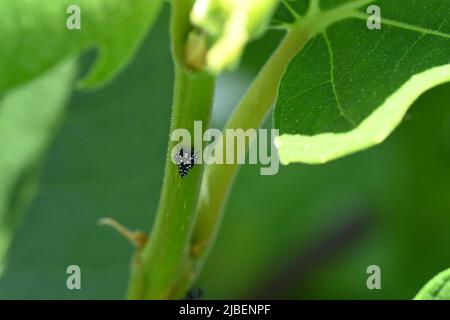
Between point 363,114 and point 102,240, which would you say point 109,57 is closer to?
point 363,114

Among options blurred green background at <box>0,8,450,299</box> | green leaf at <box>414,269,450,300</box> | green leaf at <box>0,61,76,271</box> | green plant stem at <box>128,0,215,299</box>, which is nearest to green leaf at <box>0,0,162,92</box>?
green plant stem at <box>128,0,215,299</box>

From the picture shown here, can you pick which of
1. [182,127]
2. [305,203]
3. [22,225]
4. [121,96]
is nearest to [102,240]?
[22,225]

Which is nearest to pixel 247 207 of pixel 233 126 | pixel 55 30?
pixel 233 126

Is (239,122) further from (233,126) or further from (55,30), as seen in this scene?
(55,30)

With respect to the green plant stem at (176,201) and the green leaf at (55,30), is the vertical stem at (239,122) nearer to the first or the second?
the green plant stem at (176,201)

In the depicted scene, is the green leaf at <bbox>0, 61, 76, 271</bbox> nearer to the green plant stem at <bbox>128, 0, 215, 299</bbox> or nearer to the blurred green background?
the blurred green background
